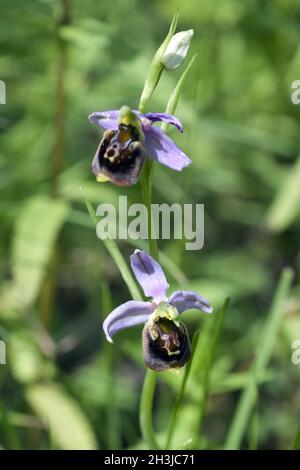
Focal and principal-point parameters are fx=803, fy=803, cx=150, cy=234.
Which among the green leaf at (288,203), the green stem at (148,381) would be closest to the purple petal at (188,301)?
the green stem at (148,381)

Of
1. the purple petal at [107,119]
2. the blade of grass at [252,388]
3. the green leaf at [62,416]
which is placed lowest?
the green leaf at [62,416]

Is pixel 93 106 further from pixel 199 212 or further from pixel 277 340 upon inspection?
pixel 277 340

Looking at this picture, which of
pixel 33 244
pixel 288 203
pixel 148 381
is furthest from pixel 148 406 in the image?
pixel 288 203

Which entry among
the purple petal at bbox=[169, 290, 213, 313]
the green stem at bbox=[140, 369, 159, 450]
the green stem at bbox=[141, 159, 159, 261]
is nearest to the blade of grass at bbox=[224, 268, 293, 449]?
the green stem at bbox=[140, 369, 159, 450]

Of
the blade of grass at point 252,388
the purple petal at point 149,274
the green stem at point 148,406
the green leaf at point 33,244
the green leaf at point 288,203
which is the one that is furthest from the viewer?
the green leaf at point 288,203

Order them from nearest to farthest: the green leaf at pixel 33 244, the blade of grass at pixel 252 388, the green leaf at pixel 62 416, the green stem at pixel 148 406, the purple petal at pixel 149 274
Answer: the purple petal at pixel 149 274, the green stem at pixel 148 406, the blade of grass at pixel 252 388, the green leaf at pixel 62 416, the green leaf at pixel 33 244

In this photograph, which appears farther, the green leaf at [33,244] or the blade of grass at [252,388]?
the green leaf at [33,244]

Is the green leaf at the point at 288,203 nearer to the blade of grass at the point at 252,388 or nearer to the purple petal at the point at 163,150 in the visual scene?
the blade of grass at the point at 252,388
